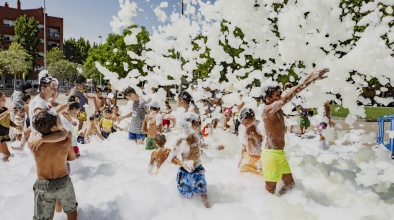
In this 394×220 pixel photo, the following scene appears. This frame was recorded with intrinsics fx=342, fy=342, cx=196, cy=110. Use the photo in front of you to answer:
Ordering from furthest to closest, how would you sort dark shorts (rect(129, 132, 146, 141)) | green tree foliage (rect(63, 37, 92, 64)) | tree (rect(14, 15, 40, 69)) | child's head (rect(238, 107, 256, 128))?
green tree foliage (rect(63, 37, 92, 64))
tree (rect(14, 15, 40, 69))
dark shorts (rect(129, 132, 146, 141))
child's head (rect(238, 107, 256, 128))

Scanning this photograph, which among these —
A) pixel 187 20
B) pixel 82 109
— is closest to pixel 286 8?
pixel 187 20

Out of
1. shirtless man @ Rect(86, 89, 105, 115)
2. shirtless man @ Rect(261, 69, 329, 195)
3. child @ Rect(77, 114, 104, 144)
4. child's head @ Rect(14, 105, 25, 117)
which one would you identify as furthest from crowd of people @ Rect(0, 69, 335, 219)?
shirtless man @ Rect(86, 89, 105, 115)

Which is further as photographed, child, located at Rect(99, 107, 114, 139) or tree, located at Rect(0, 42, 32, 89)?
tree, located at Rect(0, 42, 32, 89)

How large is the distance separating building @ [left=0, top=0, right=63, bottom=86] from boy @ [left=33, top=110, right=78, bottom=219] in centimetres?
5317

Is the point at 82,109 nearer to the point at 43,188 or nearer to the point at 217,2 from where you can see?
the point at 217,2

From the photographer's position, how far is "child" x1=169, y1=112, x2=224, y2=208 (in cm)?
418

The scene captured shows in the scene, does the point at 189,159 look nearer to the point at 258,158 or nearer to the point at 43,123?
the point at 258,158

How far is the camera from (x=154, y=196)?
4.52 m

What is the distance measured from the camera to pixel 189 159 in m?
4.19

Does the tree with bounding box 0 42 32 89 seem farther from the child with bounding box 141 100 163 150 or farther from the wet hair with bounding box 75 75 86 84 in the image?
the child with bounding box 141 100 163 150

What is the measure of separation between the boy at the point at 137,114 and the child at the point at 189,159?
306 centimetres

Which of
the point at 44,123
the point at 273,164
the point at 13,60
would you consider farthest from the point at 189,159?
the point at 13,60

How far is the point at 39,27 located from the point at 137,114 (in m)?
57.9

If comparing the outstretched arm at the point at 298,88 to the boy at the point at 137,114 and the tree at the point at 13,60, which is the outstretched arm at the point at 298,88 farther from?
the tree at the point at 13,60
